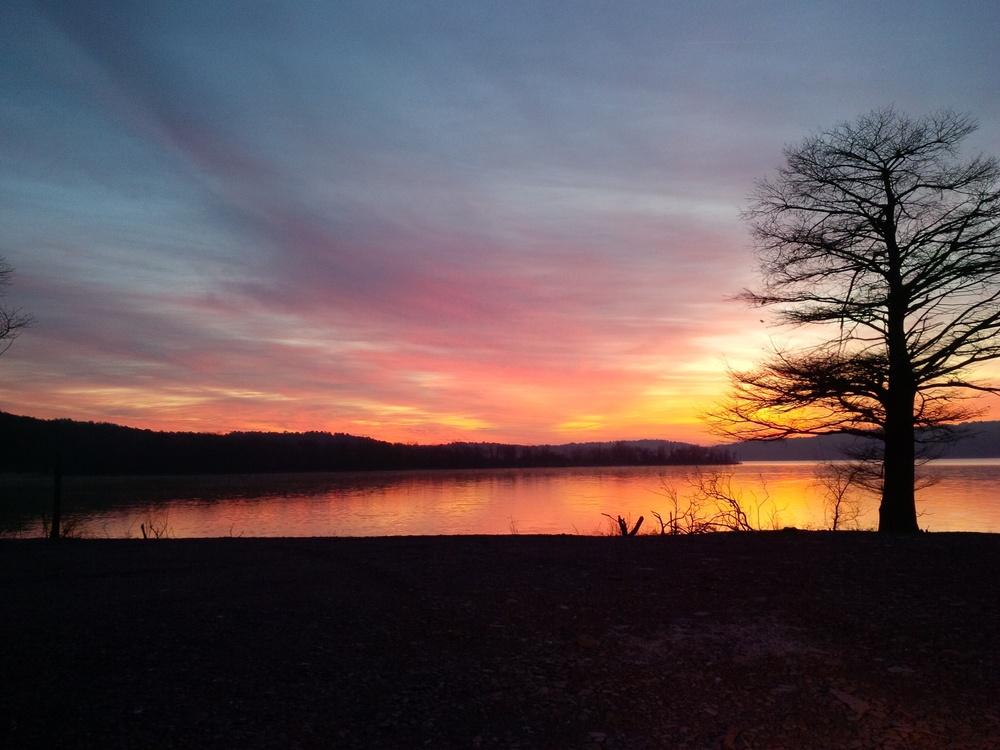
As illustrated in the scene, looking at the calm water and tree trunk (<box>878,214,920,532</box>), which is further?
the calm water

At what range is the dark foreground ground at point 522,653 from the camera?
4.56 m

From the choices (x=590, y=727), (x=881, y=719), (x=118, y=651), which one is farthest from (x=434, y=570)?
(x=881, y=719)

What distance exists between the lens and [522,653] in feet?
19.6

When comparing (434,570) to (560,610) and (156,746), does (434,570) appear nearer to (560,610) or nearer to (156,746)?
(560,610)

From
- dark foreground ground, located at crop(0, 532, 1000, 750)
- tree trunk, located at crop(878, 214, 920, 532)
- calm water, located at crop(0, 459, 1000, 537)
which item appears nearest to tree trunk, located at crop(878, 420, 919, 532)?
tree trunk, located at crop(878, 214, 920, 532)

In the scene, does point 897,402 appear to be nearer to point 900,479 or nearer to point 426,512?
point 900,479

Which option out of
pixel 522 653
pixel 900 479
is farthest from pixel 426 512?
pixel 522 653

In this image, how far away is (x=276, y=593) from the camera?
324 inches

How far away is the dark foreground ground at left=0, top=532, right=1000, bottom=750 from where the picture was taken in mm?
4559

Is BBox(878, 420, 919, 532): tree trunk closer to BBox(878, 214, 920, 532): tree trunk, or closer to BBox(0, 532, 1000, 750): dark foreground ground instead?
BBox(878, 214, 920, 532): tree trunk

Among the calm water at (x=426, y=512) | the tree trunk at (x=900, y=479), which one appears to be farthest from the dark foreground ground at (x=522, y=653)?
the calm water at (x=426, y=512)

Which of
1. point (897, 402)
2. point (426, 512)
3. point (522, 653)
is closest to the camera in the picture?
point (522, 653)

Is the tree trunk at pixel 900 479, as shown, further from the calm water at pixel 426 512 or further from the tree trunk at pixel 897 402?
the calm water at pixel 426 512

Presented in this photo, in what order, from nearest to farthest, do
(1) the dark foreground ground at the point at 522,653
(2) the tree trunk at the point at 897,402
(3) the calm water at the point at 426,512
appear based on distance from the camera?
(1) the dark foreground ground at the point at 522,653 < (2) the tree trunk at the point at 897,402 < (3) the calm water at the point at 426,512
